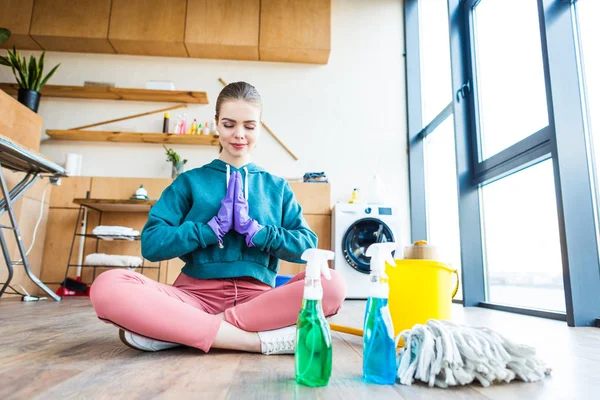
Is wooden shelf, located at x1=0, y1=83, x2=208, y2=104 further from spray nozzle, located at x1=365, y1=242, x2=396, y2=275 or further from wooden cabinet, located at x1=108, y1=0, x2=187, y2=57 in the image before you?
spray nozzle, located at x1=365, y1=242, x2=396, y2=275

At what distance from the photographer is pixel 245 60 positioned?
4309 millimetres

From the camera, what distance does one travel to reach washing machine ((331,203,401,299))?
3.44m

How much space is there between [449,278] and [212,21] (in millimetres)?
3603

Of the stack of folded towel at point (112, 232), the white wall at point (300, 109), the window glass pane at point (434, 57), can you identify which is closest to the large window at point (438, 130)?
the window glass pane at point (434, 57)

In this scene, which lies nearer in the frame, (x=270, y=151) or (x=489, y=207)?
(x=489, y=207)

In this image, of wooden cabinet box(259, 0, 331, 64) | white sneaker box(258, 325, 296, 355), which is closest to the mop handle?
white sneaker box(258, 325, 296, 355)

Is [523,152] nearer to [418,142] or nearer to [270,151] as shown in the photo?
[418,142]

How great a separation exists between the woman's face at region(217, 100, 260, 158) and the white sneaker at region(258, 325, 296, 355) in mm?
604

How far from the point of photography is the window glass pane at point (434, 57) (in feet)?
12.0

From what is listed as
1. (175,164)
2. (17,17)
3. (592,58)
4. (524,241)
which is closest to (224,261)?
(524,241)

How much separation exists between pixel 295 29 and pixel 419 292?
134 inches

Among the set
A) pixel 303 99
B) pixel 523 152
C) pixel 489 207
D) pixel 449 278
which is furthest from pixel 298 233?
pixel 303 99

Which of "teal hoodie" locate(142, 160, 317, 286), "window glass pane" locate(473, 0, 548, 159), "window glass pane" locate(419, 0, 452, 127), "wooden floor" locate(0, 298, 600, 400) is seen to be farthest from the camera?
"window glass pane" locate(419, 0, 452, 127)

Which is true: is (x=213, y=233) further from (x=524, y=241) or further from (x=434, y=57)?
(x=434, y=57)
